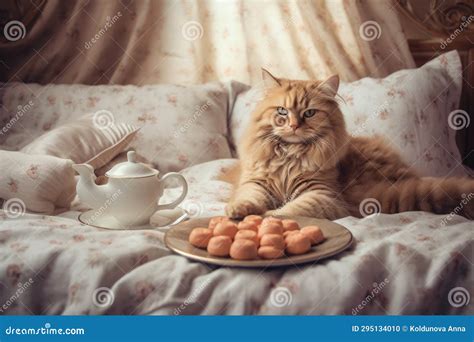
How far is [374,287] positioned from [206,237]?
0.94 ft

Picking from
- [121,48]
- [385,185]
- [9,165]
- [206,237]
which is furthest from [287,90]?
[121,48]

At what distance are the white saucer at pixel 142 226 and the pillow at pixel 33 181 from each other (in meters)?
0.12

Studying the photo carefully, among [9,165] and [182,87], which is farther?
[182,87]

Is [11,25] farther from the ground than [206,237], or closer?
farther from the ground

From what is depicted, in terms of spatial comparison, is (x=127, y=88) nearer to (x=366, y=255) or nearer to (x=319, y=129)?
(x=319, y=129)

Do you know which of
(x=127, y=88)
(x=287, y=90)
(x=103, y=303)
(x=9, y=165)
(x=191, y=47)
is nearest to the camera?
(x=103, y=303)

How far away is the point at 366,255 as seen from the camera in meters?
0.79
